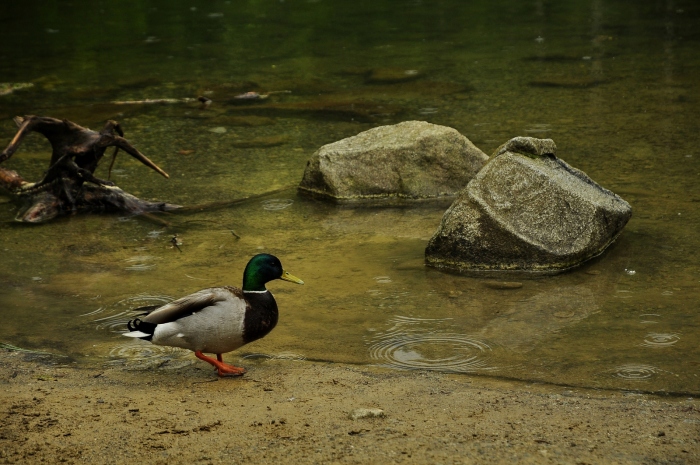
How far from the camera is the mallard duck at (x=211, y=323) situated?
15.2ft

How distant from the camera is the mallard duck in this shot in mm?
4645

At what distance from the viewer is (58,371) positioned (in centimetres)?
484

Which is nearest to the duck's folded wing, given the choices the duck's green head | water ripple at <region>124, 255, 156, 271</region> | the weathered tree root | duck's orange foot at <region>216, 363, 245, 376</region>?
the duck's green head

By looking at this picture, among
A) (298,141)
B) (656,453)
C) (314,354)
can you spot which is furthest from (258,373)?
(298,141)

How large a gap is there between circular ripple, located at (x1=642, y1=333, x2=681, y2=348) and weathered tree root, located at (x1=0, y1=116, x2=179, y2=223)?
397cm

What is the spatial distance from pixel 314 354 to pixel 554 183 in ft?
7.31

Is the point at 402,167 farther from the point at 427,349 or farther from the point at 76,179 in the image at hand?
the point at 427,349

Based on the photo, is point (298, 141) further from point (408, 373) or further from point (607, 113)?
point (408, 373)

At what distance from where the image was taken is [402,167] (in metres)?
7.89

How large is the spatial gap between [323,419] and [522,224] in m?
2.68

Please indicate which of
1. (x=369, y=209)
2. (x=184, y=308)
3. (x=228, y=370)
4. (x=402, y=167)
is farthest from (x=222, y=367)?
(x=402, y=167)

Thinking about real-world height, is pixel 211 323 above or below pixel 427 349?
above

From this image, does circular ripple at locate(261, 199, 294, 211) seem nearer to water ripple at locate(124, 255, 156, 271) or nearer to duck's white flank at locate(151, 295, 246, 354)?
water ripple at locate(124, 255, 156, 271)

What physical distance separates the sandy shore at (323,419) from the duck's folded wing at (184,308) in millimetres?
310
